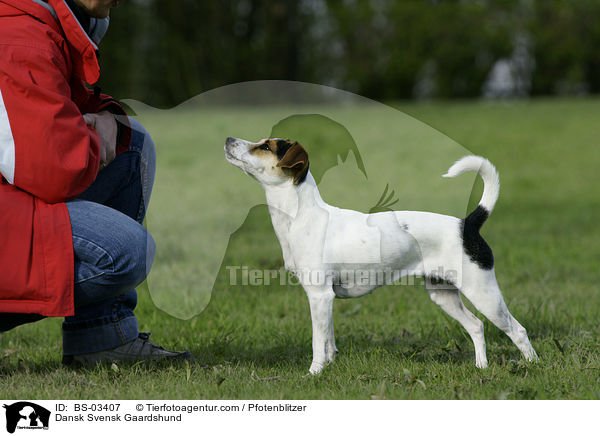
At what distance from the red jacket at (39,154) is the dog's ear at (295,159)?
92 cm

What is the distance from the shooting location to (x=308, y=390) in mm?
3158

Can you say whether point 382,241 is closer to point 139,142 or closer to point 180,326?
point 139,142

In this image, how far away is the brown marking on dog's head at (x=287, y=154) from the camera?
10.7 feet

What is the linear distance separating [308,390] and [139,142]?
5.65 ft

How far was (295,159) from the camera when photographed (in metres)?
3.25

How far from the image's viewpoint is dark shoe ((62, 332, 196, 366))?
372 cm

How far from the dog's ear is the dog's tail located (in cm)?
75

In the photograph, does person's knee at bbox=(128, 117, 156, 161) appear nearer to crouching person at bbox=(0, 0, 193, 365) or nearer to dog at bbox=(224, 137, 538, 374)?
crouching person at bbox=(0, 0, 193, 365)

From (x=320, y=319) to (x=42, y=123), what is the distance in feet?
5.38

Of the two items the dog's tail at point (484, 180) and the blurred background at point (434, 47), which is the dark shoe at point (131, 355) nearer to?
the dog's tail at point (484, 180)

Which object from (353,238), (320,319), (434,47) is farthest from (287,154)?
(434,47)

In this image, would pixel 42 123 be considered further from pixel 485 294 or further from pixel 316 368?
pixel 485 294

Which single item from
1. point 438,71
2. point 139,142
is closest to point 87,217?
point 139,142
